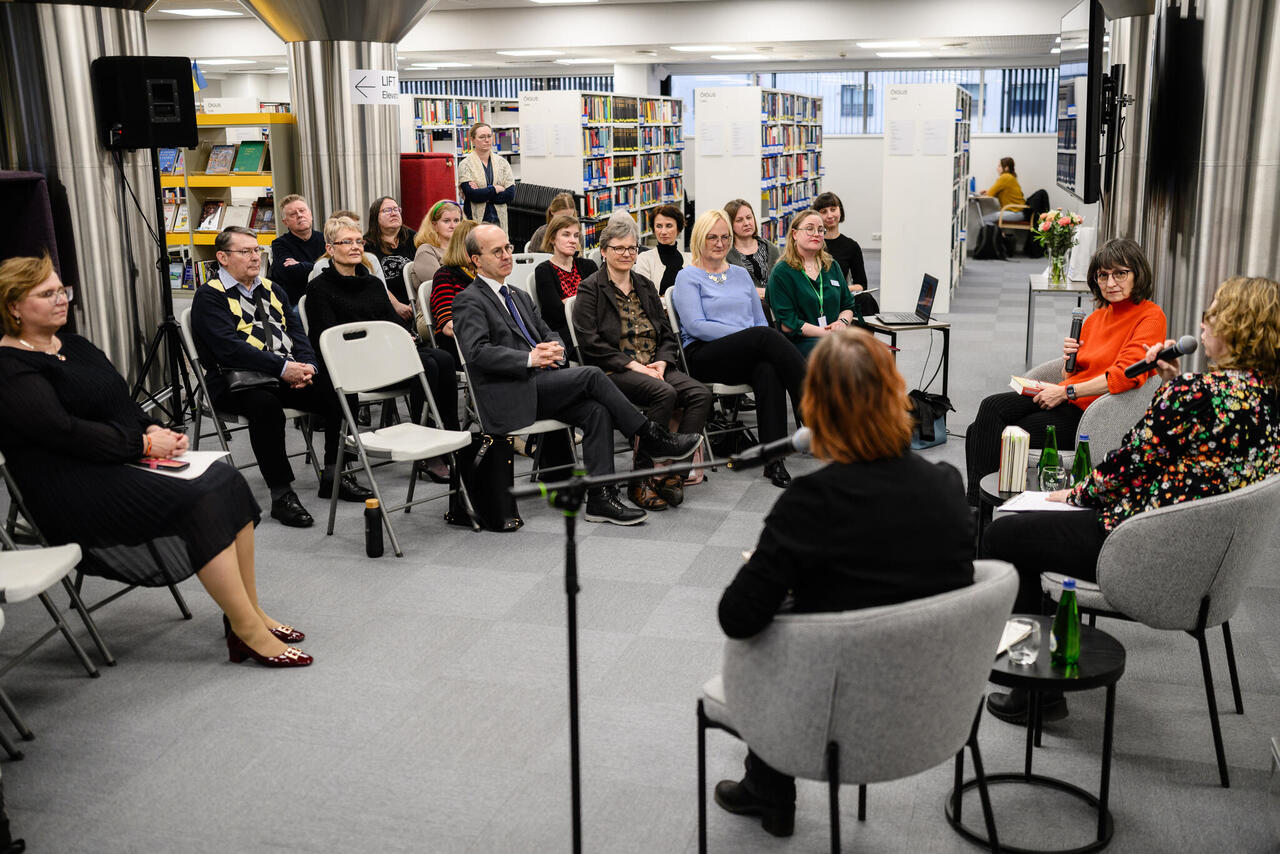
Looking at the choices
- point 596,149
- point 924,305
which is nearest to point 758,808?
point 924,305

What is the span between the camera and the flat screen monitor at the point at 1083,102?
17.6ft

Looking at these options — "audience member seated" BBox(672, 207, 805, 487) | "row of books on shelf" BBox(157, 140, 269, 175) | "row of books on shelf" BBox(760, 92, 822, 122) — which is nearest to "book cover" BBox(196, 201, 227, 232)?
"row of books on shelf" BBox(157, 140, 269, 175)

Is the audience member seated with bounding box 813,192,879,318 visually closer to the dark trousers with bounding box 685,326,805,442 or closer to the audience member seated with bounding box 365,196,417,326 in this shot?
the dark trousers with bounding box 685,326,805,442

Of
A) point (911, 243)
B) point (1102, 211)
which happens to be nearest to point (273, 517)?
point (1102, 211)

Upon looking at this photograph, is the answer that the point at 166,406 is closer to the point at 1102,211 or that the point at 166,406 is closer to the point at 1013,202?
the point at 1102,211

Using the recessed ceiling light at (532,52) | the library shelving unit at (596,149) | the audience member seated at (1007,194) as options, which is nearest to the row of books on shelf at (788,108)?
the library shelving unit at (596,149)

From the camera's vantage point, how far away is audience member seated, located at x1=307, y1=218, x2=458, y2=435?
17.6ft

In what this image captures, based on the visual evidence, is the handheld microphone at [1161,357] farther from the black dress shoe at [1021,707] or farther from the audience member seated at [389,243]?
the audience member seated at [389,243]

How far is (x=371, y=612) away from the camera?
3.92 meters

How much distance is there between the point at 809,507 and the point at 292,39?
6862 mm

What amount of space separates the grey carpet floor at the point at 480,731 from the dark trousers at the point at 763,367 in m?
1.09

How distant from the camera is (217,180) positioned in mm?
8594

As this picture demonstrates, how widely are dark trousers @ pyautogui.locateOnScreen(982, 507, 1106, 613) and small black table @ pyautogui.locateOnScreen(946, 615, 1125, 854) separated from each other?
0.26 meters

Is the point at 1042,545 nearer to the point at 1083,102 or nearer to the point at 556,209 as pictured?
the point at 1083,102
